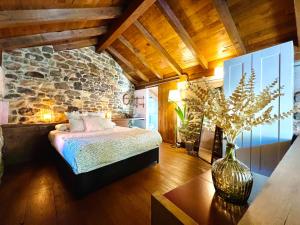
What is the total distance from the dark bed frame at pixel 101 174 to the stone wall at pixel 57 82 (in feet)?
6.21

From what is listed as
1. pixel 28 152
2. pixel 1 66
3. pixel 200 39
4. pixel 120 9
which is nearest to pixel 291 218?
pixel 200 39

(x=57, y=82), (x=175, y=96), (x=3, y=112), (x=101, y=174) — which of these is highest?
(x=57, y=82)

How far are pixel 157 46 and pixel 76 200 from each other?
137 inches

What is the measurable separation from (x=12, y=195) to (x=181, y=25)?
3.86m

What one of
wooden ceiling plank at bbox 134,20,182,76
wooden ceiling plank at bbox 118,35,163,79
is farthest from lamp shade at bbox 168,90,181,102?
wooden ceiling plank at bbox 118,35,163,79

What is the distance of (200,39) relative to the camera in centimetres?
Answer: 297

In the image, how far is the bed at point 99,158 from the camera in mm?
1758

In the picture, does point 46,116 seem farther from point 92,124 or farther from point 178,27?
point 178,27

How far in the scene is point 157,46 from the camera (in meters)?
3.47

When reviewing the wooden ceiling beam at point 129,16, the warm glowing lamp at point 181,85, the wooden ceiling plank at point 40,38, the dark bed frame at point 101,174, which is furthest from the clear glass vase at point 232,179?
the wooden ceiling plank at point 40,38

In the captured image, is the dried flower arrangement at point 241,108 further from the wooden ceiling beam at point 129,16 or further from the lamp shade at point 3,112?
the lamp shade at point 3,112

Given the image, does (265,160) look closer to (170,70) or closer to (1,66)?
(170,70)

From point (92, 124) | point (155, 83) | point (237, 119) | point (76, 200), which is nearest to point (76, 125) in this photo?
point (92, 124)

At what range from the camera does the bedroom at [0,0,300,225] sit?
786 mm
